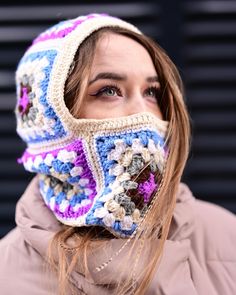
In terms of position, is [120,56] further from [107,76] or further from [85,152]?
[85,152]

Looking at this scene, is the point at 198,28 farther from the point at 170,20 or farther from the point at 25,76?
the point at 25,76

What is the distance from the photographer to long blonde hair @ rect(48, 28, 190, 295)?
5.77 ft

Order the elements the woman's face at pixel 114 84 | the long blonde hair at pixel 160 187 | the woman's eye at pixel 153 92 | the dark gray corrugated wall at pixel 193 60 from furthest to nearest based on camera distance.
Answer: the dark gray corrugated wall at pixel 193 60
the woman's eye at pixel 153 92
the woman's face at pixel 114 84
the long blonde hair at pixel 160 187

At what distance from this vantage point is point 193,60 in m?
2.99

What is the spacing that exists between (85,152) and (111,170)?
98 mm

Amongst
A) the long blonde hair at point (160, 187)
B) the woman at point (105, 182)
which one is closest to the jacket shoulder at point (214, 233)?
the woman at point (105, 182)

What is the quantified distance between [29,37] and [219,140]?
109 cm

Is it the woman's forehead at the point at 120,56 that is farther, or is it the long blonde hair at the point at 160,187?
the woman's forehead at the point at 120,56

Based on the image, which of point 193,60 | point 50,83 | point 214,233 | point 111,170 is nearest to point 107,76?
point 50,83

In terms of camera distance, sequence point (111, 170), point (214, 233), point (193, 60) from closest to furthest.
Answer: point (111, 170) < point (214, 233) < point (193, 60)

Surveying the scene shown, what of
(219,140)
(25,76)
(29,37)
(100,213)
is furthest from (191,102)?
(100,213)

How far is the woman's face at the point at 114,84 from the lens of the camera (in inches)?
73.7

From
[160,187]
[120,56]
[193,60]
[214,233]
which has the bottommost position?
[214,233]

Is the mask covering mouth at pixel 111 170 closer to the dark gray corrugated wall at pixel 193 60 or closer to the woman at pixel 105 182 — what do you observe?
the woman at pixel 105 182
